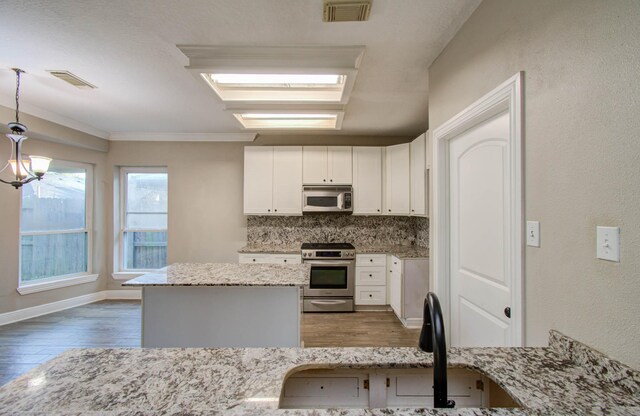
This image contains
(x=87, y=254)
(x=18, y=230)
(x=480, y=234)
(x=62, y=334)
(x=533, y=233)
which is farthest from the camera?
(x=87, y=254)

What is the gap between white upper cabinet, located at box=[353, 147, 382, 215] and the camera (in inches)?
163

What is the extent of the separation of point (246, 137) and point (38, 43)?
2.56 m

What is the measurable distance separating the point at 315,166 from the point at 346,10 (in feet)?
8.63

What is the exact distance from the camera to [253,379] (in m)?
0.82

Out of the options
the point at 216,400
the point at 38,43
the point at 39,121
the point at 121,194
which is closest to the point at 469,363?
the point at 216,400

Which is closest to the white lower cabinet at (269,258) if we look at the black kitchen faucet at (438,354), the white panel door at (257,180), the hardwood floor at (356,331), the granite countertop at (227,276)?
the white panel door at (257,180)

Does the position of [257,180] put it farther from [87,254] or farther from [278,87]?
[87,254]

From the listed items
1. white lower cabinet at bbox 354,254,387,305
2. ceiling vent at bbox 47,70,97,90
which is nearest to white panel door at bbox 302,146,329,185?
white lower cabinet at bbox 354,254,387,305

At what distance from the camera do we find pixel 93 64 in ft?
7.35

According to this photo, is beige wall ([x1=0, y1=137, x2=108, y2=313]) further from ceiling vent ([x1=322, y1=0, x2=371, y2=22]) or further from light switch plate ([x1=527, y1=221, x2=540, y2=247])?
light switch plate ([x1=527, y1=221, x2=540, y2=247])

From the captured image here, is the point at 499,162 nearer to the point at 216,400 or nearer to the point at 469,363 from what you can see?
the point at 469,363

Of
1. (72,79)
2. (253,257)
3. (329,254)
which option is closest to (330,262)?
(329,254)

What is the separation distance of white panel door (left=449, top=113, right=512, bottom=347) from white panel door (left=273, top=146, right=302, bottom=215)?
8.07 feet

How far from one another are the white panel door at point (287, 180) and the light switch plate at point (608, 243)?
3.43 m
